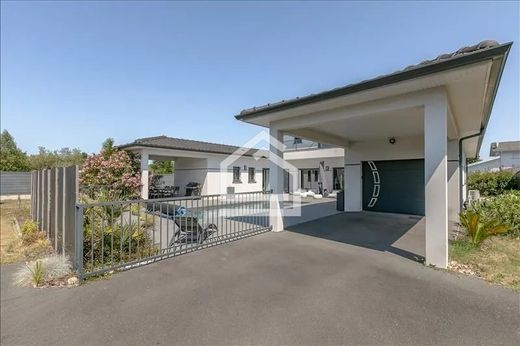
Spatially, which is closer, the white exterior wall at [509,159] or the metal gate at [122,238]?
the metal gate at [122,238]

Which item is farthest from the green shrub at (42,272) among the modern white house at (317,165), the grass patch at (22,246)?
the modern white house at (317,165)

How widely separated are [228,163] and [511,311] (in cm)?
1788

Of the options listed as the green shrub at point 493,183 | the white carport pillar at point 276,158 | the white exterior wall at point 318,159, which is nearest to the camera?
the white carport pillar at point 276,158

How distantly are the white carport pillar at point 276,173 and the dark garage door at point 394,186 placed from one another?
5.67 meters

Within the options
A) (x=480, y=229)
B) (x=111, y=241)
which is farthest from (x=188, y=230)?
(x=480, y=229)

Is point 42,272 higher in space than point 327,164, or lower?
lower

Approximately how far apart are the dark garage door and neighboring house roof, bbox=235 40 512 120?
6830 mm

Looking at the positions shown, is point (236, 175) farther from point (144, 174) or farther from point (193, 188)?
point (144, 174)

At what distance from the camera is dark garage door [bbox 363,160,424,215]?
10.4 m

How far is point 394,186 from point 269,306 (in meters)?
9.60

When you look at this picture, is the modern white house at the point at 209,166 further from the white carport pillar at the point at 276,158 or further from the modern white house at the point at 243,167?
the white carport pillar at the point at 276,158

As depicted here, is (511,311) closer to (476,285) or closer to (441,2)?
(476,285)

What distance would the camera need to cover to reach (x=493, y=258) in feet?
16.5

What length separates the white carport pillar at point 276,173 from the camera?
7.79m
